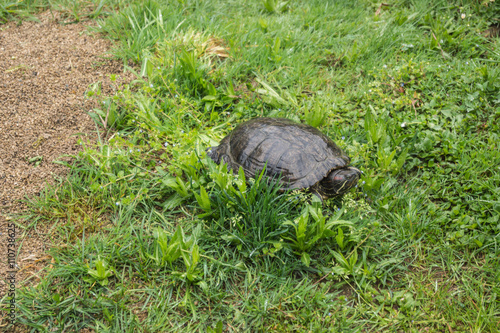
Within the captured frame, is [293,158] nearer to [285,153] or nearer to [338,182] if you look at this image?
[285,153]

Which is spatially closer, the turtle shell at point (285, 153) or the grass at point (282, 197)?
the grass at point (282, 197)

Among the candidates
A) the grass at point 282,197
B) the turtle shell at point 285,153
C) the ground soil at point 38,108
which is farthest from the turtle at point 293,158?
the ground soil at point 38,108

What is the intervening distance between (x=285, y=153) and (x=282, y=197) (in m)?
0.40

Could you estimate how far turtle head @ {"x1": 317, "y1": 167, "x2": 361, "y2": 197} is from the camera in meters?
3.08

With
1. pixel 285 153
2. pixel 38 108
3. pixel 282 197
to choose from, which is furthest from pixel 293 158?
pixel 38 108

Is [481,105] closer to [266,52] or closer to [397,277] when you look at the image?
[397,277]

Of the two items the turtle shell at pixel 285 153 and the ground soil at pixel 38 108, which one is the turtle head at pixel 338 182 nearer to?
the turtle shell at pixel 285 153

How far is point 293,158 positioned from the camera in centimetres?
307

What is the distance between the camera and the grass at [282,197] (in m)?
2.65

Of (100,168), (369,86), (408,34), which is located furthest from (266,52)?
(100,168)

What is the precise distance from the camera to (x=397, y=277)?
2.89 m

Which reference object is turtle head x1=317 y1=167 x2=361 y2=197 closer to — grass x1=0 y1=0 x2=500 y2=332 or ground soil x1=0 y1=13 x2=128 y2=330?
grass x1=0 y1=0 x2=500 y2=332

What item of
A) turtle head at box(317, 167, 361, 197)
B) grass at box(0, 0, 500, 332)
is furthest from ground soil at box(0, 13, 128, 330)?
turtle head at box(317, 167, 361, 197)

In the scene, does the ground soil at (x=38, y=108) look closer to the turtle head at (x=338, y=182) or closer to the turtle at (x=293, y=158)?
the turtle at (x=293, y=158)
